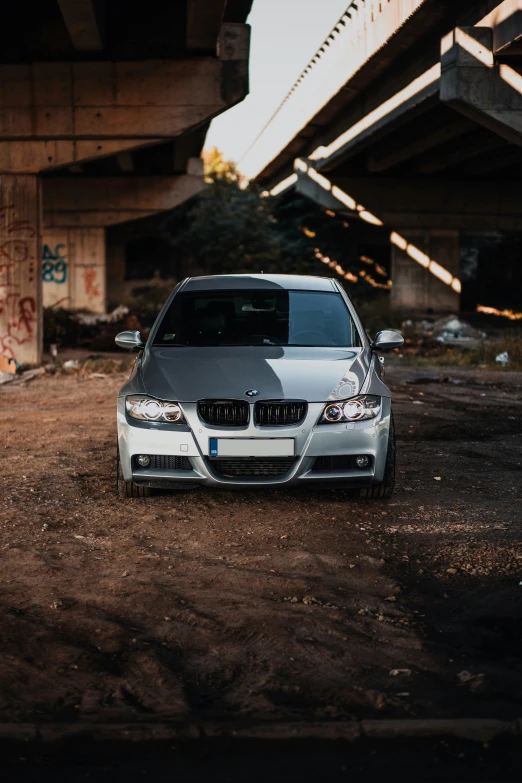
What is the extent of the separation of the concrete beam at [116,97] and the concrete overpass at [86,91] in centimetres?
2

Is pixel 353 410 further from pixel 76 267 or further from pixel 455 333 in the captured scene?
pixel 76 267

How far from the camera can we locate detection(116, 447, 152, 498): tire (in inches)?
274

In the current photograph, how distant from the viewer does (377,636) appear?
4344mm

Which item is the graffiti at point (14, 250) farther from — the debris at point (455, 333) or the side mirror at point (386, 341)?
the side mirror at point (386, 341)

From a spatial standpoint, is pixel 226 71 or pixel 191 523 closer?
pixel 191 523

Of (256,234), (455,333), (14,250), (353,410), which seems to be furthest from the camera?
(256,234)

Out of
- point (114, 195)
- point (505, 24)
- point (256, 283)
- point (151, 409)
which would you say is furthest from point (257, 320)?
point (114, 195)

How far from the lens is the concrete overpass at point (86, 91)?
55.1 ft

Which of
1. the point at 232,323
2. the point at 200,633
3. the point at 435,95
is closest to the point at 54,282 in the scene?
the point at 435,95

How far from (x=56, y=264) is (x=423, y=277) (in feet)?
45.3

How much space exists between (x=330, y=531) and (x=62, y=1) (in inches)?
411

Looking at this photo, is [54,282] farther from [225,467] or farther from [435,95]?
[225,467]

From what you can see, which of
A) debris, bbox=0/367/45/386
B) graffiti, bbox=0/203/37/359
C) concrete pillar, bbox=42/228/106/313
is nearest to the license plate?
debris, bbox=0/367/45/386

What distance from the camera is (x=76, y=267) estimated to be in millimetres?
38062
